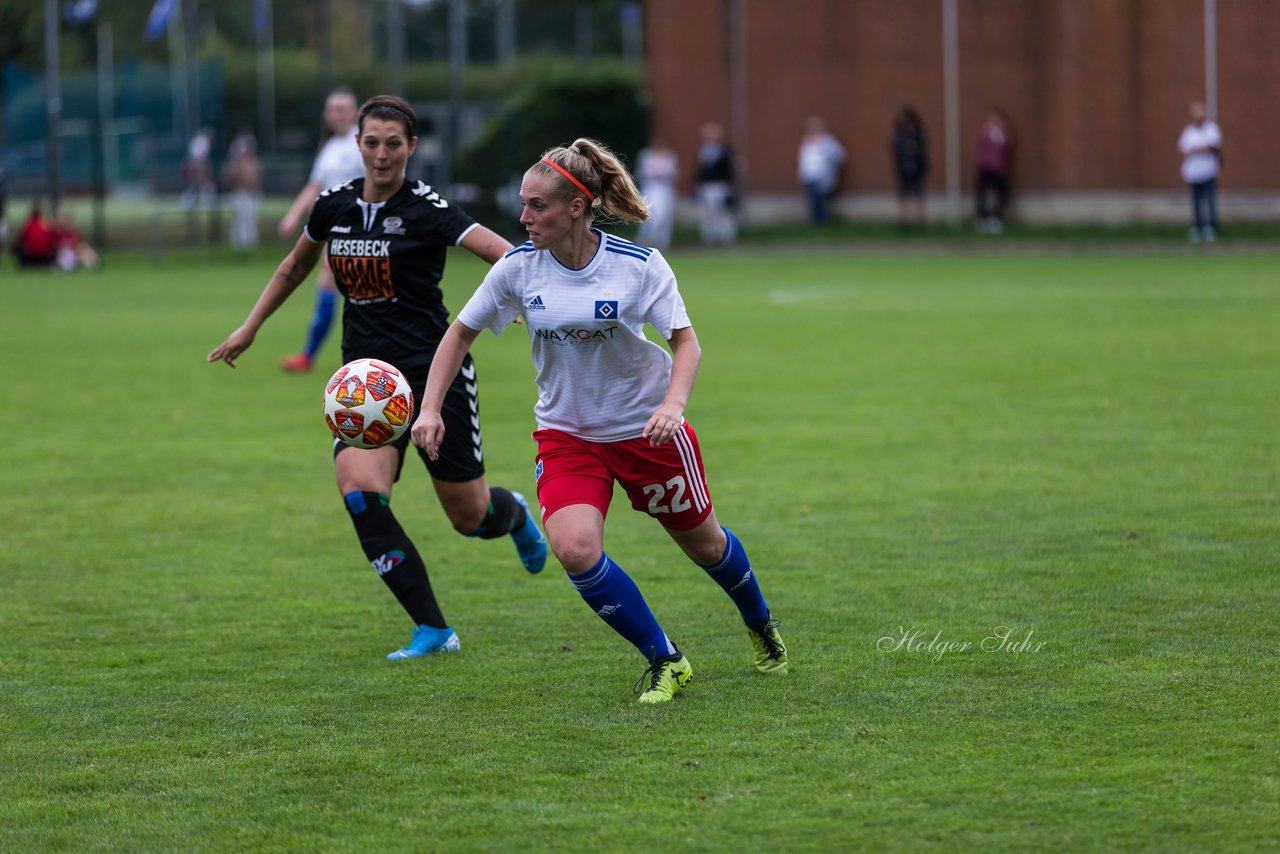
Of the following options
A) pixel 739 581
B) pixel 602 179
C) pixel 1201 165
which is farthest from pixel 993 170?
pixel 602 179

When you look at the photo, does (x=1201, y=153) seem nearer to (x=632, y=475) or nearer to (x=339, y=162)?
(x=339, y=162)

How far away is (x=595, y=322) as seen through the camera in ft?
17.7

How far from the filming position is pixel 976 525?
27.2 feet

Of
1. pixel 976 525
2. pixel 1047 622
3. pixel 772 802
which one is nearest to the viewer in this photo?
pixel 772 802

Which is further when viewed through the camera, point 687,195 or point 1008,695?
point 687,195

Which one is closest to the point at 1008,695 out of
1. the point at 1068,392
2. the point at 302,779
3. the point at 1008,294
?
the point at 302,779

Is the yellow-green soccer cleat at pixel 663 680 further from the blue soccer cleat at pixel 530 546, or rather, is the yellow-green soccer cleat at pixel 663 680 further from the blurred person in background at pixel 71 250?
the blurred person in background at pixel 71 250

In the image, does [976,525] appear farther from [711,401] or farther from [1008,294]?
[1008,294]

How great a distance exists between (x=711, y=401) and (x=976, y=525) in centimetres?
505

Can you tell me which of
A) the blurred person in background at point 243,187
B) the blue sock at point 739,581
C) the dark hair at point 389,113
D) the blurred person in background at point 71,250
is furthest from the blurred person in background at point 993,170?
the blue sock at point 739,581

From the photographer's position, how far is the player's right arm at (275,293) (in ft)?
21.5

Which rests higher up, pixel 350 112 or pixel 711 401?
pixel 350 112

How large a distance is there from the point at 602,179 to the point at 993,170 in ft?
94.2

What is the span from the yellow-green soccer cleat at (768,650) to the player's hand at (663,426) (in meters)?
1.05
